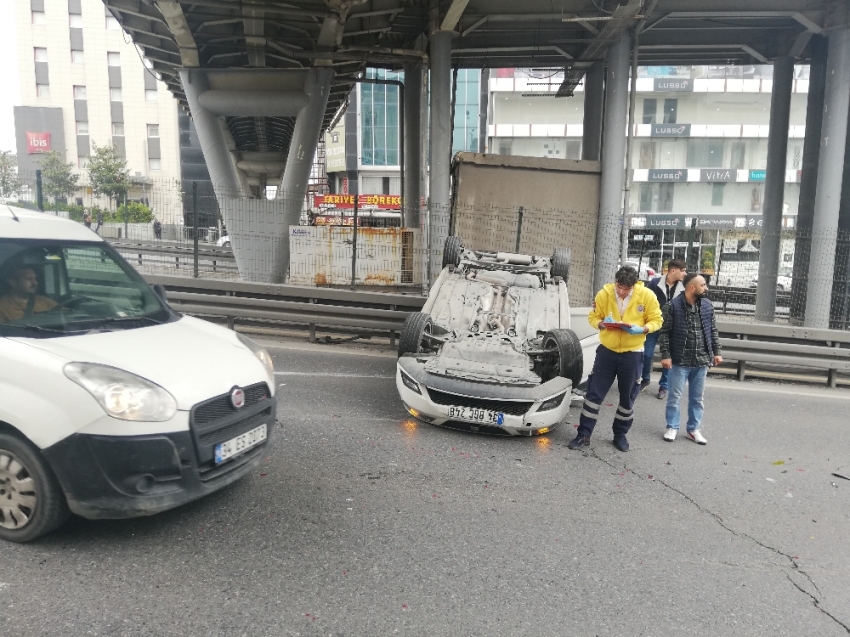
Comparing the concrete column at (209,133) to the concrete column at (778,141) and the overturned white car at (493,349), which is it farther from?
the concrete column at (778,141)

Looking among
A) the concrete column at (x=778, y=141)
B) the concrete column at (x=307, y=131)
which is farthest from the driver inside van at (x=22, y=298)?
the concrete column at (x=778, y=141)

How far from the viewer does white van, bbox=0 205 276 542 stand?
3301 mm

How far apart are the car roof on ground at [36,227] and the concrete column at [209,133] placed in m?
12.6

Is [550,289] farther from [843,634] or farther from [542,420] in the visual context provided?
[843,634]

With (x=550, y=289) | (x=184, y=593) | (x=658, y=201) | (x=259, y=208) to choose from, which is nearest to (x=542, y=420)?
(x=550, y=289)

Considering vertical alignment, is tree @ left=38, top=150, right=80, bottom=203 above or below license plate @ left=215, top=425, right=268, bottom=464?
above

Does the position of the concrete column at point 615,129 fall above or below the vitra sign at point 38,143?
below

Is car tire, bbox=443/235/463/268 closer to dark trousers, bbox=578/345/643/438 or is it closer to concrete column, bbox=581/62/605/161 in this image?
dark trousers, bbox=578/345/643/438

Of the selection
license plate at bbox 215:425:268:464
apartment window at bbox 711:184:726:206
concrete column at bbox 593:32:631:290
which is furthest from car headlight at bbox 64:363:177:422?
apartment window at bbox 711:184:726:206

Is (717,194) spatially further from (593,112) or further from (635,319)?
(635,319)

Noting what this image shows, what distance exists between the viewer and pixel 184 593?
10.5 feet

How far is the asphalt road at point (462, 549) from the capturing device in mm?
3117

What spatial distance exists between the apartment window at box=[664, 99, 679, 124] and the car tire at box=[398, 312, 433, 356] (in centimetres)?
4420

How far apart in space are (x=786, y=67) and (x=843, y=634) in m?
17.3
